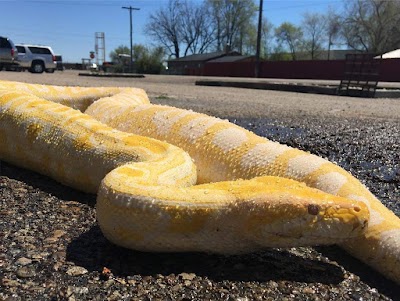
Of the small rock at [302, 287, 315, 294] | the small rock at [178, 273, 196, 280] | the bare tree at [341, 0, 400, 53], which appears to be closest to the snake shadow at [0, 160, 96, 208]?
the small rock at [178, 273, 196, 280]

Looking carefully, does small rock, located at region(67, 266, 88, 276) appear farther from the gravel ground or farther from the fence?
the fence

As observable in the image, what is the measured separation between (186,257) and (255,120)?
690cm

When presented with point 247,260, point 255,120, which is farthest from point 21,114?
point 255,120

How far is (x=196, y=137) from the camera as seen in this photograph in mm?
4555

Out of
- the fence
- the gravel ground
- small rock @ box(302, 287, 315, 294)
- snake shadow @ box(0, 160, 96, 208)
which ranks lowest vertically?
small rock @ box(302, 287, 315, 294)

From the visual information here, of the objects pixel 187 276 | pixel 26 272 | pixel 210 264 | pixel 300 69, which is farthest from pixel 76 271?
pixel 300 69

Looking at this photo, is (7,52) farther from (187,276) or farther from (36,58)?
(187,276)

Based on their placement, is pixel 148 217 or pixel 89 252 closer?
pixel 148 217

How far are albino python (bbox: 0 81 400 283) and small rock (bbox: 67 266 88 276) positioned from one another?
0.31 meters

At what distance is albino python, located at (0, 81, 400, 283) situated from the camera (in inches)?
112

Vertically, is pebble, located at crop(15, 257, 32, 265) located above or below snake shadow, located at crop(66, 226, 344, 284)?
above

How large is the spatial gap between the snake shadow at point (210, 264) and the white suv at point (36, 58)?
45180mm

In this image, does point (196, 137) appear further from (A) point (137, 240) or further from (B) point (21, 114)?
(B) point (21, 114)

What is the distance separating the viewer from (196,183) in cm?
400
